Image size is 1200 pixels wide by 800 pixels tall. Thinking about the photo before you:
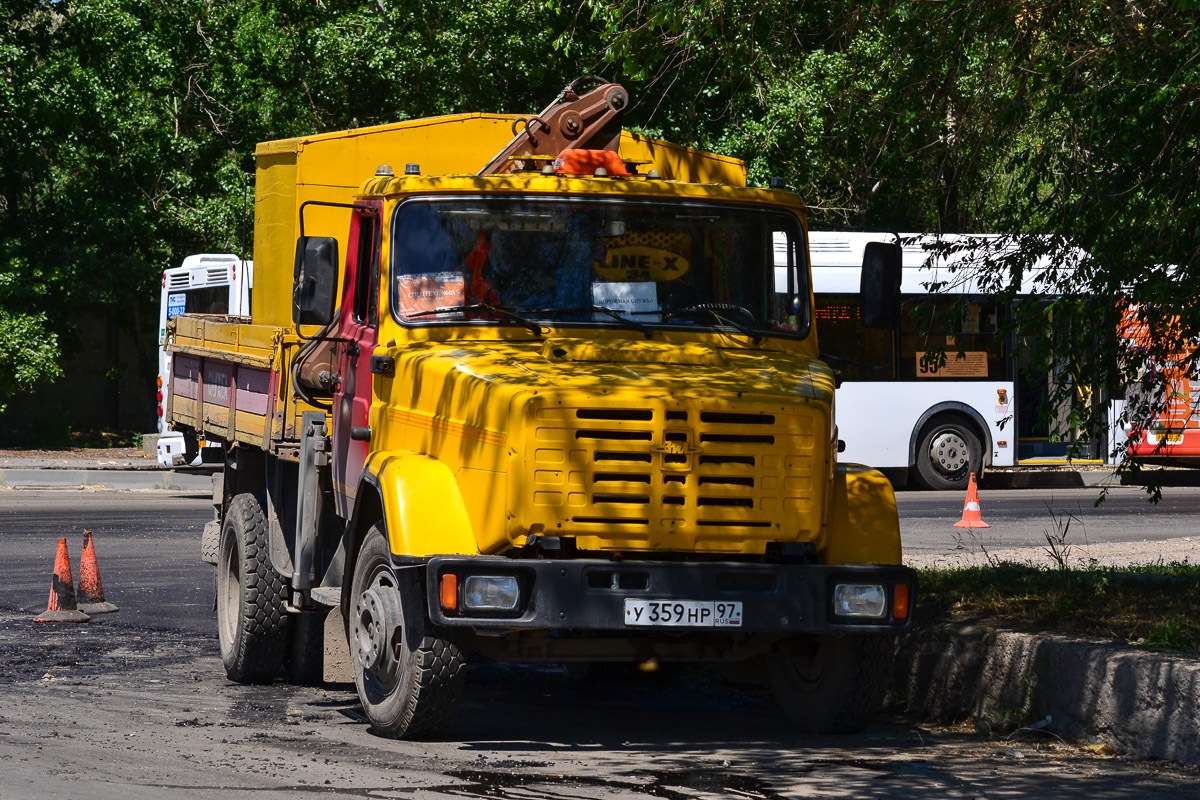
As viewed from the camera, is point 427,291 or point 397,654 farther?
point 427,291

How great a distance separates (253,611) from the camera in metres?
8.99

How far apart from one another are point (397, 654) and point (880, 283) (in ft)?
9.86

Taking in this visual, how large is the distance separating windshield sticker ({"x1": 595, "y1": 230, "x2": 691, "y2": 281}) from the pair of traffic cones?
5.08 m

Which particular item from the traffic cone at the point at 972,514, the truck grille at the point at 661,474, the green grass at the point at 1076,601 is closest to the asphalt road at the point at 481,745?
the green grass at the point at 1076,601

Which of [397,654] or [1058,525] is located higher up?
[1058,525]

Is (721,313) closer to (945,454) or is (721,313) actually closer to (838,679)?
(838,679)

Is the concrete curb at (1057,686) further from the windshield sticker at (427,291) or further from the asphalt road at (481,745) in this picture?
the windshield sticker at (427,291)

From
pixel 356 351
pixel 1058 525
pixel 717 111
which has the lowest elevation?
pixel 1058 525

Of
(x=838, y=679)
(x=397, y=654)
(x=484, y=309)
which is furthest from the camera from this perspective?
(x=484, y=309)

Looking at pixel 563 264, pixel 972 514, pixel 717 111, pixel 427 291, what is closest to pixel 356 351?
pixel 427 291

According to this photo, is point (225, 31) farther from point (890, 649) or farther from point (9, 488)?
point (890, 649)

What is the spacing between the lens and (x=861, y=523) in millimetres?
7152

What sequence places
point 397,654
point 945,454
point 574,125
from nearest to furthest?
point 397,654
point 574,125
point 945,454

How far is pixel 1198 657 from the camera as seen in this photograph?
6.90 meters
